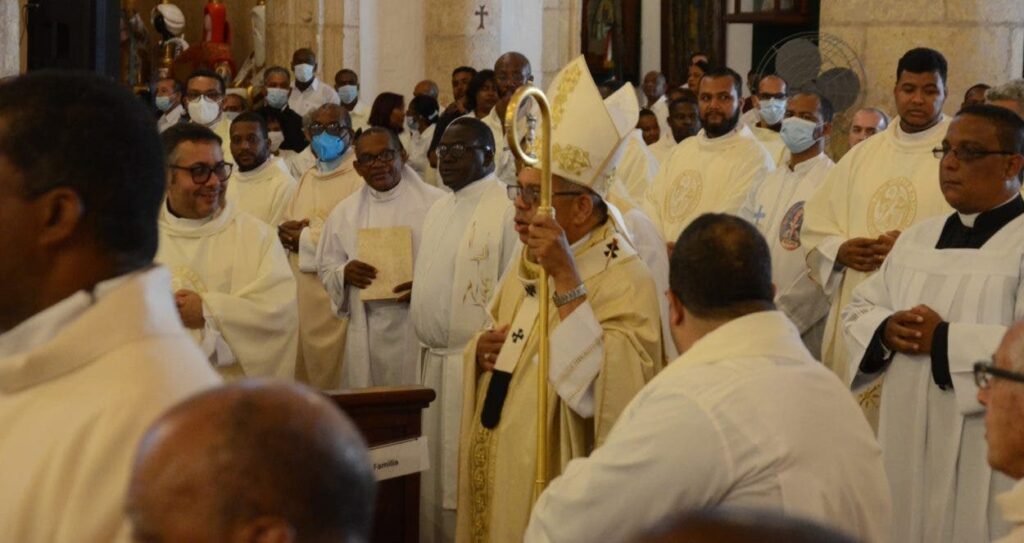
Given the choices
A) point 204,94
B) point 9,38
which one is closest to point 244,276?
point 9,38

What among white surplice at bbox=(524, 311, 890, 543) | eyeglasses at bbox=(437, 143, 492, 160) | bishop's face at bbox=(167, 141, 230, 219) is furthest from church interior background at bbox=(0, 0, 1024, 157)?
white surplice at bbox=(524, 311, 890, 543)

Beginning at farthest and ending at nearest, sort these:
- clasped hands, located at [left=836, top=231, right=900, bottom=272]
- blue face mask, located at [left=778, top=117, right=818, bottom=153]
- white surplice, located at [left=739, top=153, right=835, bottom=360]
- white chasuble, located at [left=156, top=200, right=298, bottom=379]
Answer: blue face mask, located at [left=778, top=117, right=818, bottom=153], white surplice, located at [left=739, top=153, right=835, bottom=360], clasped hands, located at [left=836, top=231, right=900, bottom=272], white chasuble, located at [left=156, top=200, right=298, bottom=379]

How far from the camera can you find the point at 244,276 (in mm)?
6398

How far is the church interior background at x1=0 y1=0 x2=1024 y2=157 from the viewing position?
355 inches

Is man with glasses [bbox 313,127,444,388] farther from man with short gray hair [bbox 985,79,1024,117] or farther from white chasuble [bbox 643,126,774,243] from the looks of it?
man with short gray hair [bbox 985,79,1024,117]

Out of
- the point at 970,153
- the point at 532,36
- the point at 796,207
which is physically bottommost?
the point at 796,207

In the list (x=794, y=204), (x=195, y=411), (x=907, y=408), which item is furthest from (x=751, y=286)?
(x=794, y=204)

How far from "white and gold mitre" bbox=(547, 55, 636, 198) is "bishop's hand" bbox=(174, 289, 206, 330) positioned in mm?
1452

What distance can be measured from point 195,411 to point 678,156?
8.18m

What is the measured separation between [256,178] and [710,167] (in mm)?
2574

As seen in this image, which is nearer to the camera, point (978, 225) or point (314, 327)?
point (978, 225)

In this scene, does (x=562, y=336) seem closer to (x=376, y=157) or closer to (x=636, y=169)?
(x=376, y=157)

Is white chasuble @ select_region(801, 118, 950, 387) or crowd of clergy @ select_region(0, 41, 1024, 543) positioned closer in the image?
crowd of clergy @ select_region(0, 41, 1024, 543)

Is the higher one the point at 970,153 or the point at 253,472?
the point at 970,153
